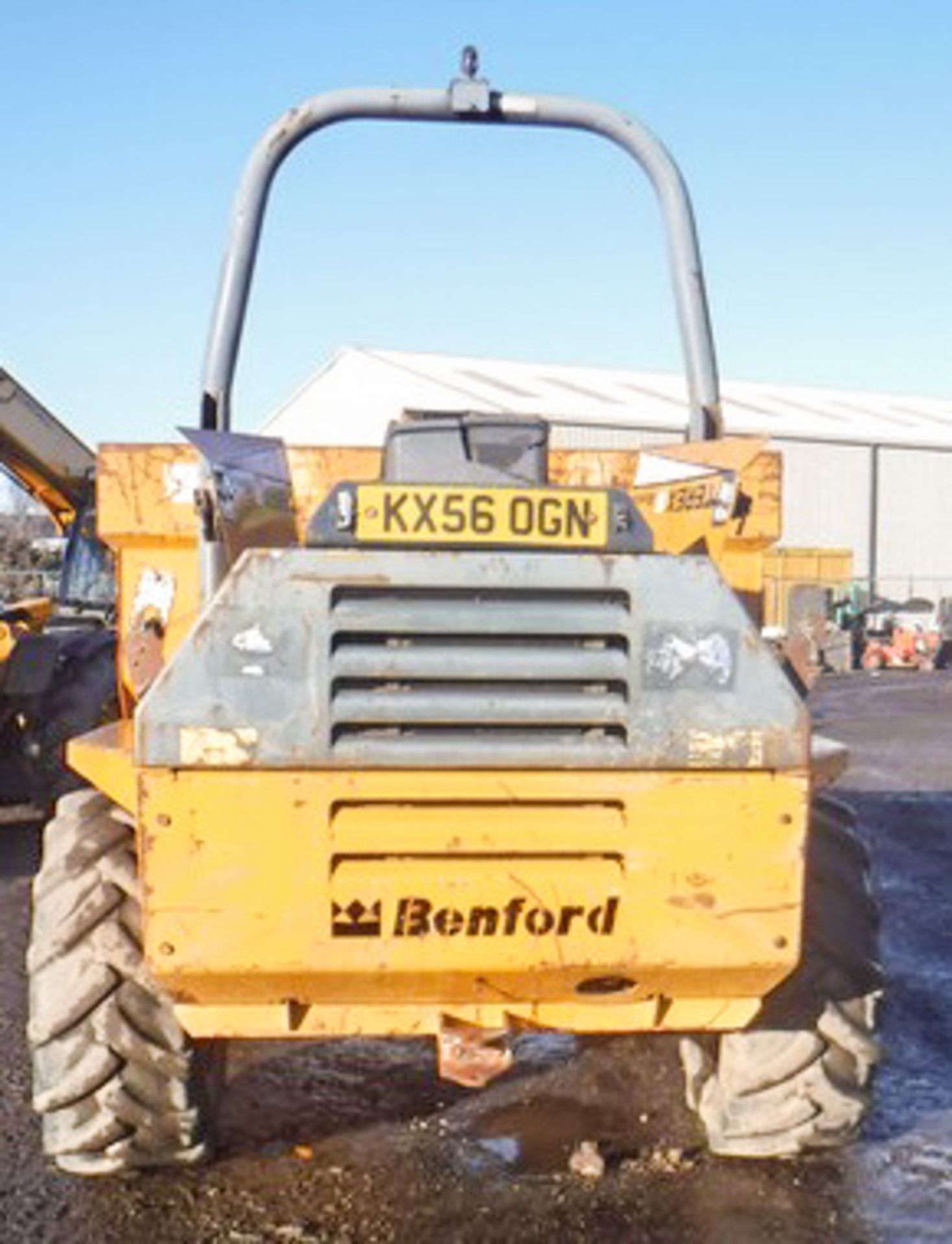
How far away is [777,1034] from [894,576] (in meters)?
36.0

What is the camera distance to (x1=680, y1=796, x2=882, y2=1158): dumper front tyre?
4215 mm

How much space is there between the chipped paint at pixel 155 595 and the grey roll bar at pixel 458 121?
34.1 inches

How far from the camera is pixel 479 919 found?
358 centimetres

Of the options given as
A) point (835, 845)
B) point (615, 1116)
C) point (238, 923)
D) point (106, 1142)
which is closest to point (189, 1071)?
point (106, 1142)

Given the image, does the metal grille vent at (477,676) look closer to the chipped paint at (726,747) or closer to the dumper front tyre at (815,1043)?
the chipped paint at (726,747)

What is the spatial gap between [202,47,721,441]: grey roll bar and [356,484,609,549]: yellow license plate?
2.90ft

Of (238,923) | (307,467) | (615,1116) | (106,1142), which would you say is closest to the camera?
(238,923)

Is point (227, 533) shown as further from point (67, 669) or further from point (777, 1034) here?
point (67, 669)

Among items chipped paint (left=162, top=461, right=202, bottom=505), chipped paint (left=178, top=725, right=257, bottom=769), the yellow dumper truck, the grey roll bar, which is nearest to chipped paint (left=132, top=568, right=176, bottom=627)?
chipped paint (left=162, top=461, right=202, bottom=505)

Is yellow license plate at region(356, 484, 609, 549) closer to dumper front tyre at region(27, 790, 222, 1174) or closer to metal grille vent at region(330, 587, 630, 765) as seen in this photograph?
metal grille vent at region(330, 587, 630, 765)

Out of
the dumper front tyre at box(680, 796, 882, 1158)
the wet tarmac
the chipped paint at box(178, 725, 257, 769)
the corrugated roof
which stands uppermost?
the corrugated roof

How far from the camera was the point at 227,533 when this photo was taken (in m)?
4.29

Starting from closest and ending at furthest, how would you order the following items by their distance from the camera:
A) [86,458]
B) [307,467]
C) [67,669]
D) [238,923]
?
[238,923] → [307,467] → [67,669] → [86,458]

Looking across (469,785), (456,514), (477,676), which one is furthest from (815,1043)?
(456,514)
